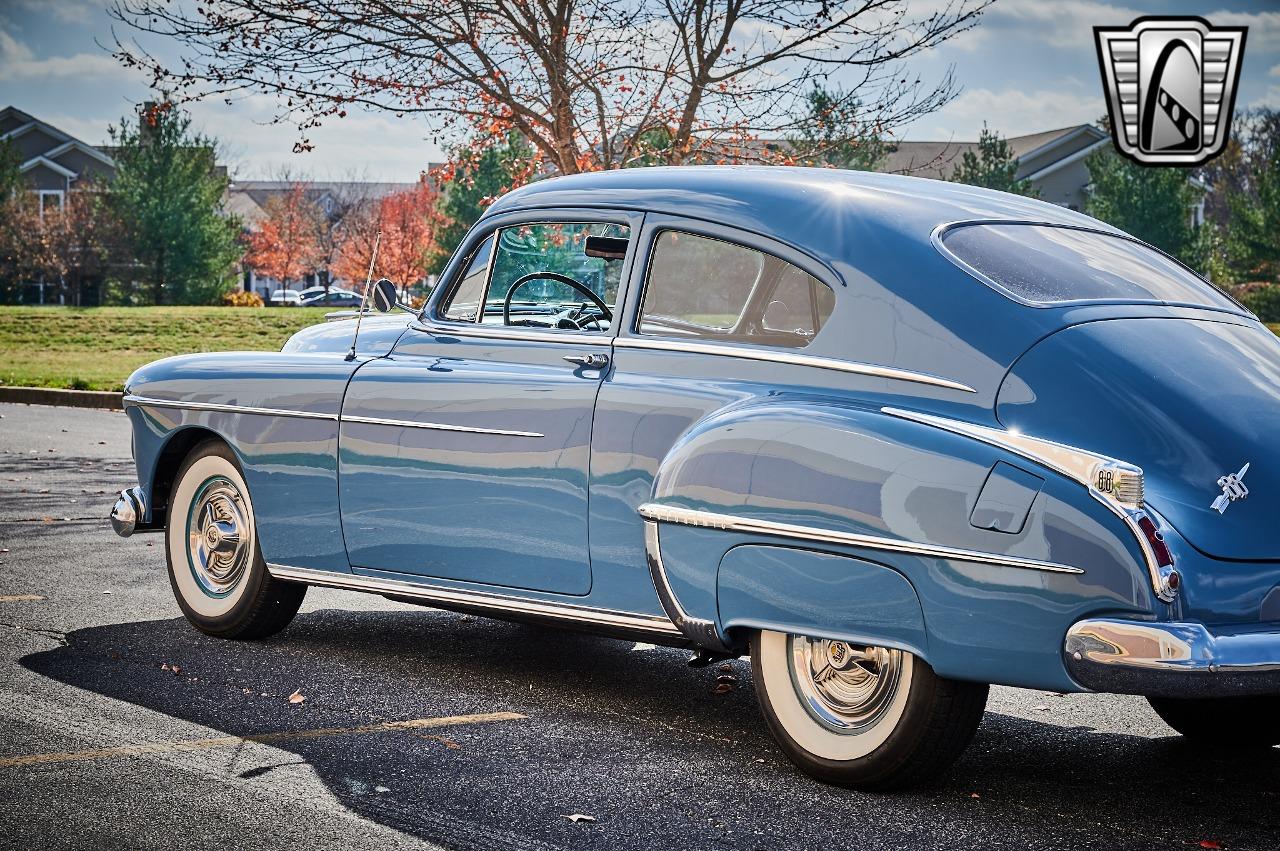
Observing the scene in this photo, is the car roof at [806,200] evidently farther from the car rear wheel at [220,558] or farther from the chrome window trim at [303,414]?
the car rear wheel at [220,558]

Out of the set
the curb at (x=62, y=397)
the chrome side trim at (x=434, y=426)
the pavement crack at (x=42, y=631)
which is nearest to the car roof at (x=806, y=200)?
the chrome side trim at (x=434, y=426)

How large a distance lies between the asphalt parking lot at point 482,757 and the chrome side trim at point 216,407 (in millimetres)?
944

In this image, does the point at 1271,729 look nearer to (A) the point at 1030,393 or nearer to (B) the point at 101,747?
(A) the point at 1030,393

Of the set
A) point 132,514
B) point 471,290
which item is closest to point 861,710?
point 471,290

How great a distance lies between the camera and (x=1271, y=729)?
5145mm

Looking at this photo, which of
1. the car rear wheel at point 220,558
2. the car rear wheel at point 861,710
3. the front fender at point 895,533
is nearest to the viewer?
the front fender at point 895,533

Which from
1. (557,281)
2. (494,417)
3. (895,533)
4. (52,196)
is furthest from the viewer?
(52,196)

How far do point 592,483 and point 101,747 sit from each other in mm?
1703

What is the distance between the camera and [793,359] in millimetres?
4848

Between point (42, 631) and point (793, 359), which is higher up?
point (793, 359)

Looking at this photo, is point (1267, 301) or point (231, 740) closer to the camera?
point (231, 740)

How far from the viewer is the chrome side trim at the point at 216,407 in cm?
614

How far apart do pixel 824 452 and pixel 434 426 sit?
1.73m

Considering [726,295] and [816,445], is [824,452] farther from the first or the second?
[726,295]
